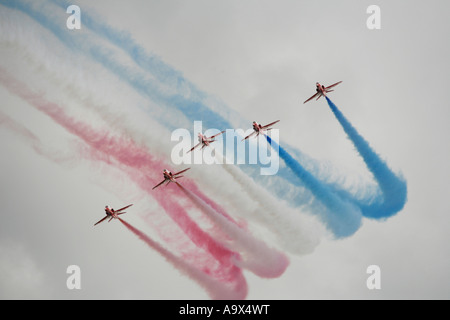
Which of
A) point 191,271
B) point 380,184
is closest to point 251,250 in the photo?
point 191,271

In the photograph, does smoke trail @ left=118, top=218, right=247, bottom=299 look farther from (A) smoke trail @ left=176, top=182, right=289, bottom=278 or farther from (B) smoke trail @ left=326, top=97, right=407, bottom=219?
(B) smoke trail @ left=326, top=97, right=407, bottom=219

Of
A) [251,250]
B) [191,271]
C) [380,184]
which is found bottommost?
[191,271]

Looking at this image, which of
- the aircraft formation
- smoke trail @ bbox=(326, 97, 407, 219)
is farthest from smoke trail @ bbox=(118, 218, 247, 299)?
smoke trail @ bbox=(326, 97, 407, 219)

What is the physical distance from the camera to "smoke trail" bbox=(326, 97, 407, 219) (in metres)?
65.8

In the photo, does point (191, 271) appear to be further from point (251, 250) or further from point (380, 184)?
point (380, 184)

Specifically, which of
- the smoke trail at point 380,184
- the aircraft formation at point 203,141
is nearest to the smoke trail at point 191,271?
the aircraft formation at point 203,141

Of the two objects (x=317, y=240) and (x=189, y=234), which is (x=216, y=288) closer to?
(x=189, y=234)

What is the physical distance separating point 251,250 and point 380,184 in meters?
18.5

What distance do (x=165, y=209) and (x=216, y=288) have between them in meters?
11.5

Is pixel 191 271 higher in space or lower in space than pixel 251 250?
lower

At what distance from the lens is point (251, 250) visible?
65.5 meters

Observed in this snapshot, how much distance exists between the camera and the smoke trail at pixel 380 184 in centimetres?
6575

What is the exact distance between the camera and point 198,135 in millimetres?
66125
